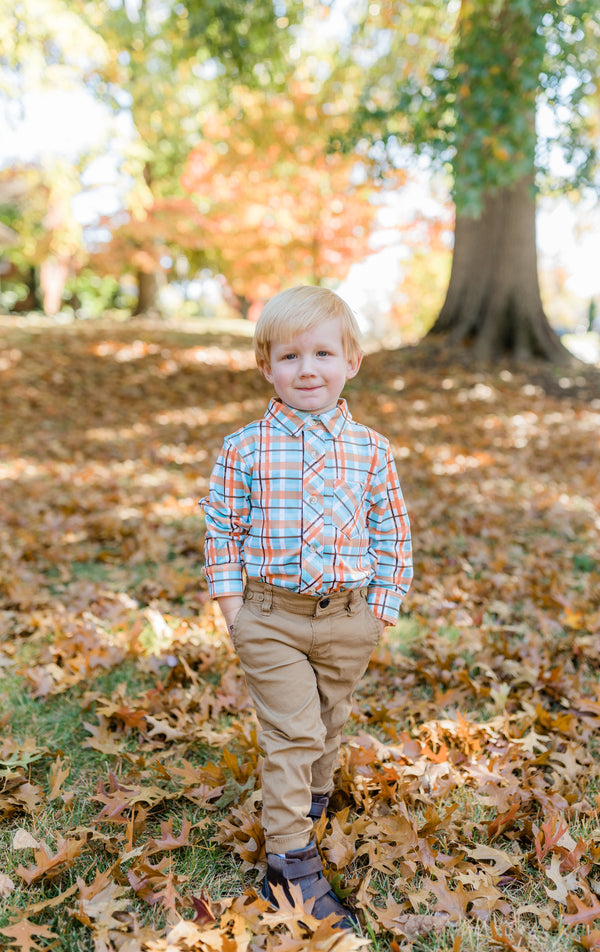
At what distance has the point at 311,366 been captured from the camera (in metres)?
2.16

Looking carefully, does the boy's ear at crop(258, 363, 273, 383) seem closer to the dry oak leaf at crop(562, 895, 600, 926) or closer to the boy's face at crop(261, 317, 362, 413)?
the boy's face at crop(261, 317, 362, 413)

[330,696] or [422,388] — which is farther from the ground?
[330,696]

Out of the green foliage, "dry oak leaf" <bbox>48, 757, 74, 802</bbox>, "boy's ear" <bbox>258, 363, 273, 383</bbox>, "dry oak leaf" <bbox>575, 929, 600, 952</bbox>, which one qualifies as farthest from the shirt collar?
the green foliage

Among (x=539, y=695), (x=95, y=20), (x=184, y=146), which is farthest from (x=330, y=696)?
(x=184, y=146)

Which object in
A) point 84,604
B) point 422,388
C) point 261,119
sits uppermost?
A: point 261,119

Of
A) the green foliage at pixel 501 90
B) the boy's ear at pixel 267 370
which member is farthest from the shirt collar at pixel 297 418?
the green foliage at pixel 501 90

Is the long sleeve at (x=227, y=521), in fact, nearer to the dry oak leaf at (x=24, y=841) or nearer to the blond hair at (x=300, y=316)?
the blond hair at (x=300, y=316)

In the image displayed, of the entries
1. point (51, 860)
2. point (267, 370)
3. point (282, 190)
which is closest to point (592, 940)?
point (51, 860)

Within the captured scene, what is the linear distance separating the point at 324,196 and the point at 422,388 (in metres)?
7.88

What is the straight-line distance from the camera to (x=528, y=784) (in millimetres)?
2713

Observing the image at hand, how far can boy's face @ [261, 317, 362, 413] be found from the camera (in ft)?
7.08

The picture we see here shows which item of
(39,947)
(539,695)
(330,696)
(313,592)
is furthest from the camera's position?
(539,695)

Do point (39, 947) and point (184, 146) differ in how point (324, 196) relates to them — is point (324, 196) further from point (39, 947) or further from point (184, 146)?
point (39, 947)

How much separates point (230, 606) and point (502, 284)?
35.1 feet
